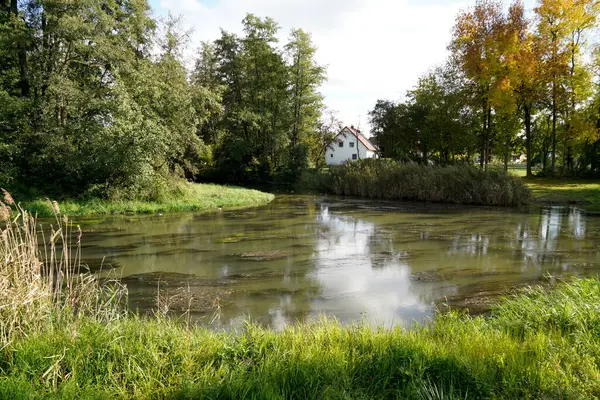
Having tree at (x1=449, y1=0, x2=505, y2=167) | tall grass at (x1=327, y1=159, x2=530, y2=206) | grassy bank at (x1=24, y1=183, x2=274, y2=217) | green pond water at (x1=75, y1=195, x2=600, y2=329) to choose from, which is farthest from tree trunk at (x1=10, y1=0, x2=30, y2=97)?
tree at (x1=449, y1=0, x2=505, y2=167)

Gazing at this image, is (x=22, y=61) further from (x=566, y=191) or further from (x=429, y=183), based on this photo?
(x=566, y=191)

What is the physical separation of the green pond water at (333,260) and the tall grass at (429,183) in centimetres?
390

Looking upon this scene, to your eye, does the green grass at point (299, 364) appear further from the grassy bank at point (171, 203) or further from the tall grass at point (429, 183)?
the tall grass at point (429, 183)

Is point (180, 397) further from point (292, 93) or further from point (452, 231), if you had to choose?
point (292, 93)

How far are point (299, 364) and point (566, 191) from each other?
26.2m

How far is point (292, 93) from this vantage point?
4041 centimetres

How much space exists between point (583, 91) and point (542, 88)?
2.73 metres

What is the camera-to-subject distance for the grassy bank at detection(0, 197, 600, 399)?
3.31 meters

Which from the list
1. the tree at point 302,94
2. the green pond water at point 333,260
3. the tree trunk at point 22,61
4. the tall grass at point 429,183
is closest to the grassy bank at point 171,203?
the green pond water at point 333,260

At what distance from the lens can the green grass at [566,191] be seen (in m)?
22.5

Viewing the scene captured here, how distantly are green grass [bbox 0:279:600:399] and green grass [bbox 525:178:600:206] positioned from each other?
21.0 m

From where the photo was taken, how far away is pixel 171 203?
21281 mm

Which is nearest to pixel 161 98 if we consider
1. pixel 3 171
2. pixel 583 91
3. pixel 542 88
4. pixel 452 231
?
pixel 3 171

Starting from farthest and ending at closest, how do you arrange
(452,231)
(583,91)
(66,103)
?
1. (583,91)
2. (66,103)
3. (452,231)
